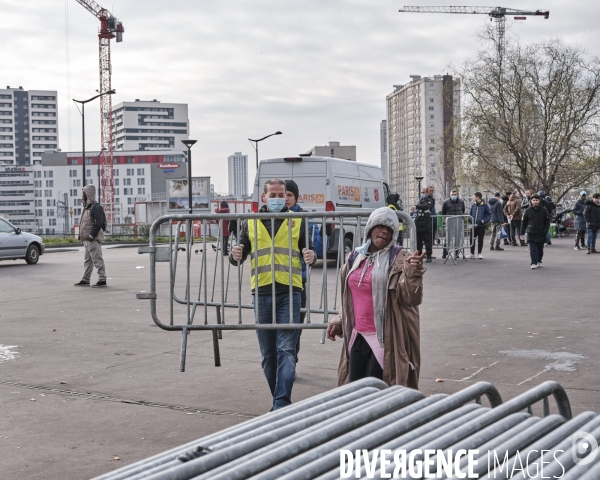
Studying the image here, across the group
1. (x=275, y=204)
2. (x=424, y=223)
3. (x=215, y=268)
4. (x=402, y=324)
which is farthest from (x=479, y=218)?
(x=402, y=324)

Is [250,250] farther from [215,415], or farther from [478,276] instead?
[478,276]

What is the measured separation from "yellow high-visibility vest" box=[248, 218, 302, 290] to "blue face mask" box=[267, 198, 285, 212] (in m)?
0.20

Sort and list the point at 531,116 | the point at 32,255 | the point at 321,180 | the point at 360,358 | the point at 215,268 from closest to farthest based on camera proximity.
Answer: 1. the point at 360,358
2. the point at 215,268
3. the point at 321,180
4. the point at 32,255
5. the point at 531,116

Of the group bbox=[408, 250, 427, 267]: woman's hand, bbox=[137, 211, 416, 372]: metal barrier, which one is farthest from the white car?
bbox=[408, 250, 427, 267]: woman's hand

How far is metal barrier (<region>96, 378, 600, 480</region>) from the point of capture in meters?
2.27

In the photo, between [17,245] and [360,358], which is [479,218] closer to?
[17,245]

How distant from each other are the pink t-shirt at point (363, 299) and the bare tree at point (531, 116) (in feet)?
142

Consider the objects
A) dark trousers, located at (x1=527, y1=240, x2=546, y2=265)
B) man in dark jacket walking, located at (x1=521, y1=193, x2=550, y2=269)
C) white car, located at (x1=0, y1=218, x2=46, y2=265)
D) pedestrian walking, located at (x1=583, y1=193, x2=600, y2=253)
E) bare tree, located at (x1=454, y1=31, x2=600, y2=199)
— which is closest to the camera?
man in dark jacket walking, located at (x1=521, y1=193, x2=550, y2=269)

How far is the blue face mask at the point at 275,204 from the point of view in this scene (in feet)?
21.2

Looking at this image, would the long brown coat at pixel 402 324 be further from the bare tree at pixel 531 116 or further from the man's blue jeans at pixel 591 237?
the bare tree at pixel 531 116

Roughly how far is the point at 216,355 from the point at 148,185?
171678 mm

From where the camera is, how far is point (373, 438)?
8.28ft

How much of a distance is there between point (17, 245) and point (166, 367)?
1695 centimetres

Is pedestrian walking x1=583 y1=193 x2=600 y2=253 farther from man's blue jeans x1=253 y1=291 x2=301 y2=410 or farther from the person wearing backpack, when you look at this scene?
man's blue jeans x1=253 y1=291 x2=301 y2=410
